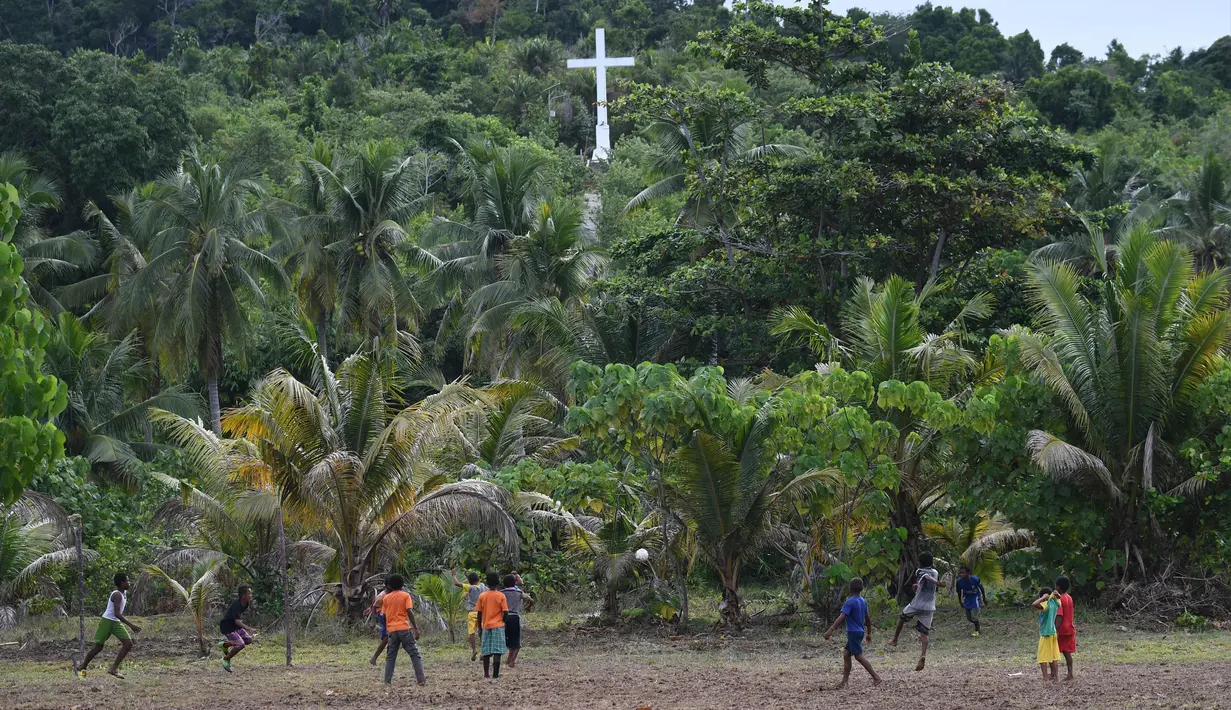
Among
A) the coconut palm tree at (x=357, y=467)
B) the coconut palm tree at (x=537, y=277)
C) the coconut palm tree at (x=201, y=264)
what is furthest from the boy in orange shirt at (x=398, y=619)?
the coconut palm tree at (x=201, y=264)

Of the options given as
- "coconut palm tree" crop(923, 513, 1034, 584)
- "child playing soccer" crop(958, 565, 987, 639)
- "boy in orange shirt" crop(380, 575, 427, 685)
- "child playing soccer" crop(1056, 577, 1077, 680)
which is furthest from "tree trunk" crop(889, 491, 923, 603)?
"boy in orange shirt" crop(380, 575, 427, 685)

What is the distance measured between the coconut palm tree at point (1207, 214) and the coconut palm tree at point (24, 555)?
95.7ft

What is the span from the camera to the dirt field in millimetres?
11266

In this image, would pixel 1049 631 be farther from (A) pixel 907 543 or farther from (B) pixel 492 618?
(A) pixel 907 543

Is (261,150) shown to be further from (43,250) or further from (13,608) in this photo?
(13,608)

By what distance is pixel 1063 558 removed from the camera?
17.9m

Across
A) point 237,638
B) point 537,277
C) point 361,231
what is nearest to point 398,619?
point 237,638

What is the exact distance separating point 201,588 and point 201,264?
1501 centimetres

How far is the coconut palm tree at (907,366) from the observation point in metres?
18.2

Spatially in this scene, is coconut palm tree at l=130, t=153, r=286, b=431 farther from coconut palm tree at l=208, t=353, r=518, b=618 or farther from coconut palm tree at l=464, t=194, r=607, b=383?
coconut palm tree at l=208, t=353, r=518, b=618

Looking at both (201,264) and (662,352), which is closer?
(662,352)

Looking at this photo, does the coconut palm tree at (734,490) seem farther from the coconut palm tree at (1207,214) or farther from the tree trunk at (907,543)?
the coconut palm tree at (1207,214)

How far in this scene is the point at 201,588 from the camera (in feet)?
55.6

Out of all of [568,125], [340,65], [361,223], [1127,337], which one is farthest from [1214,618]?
[340,65]
